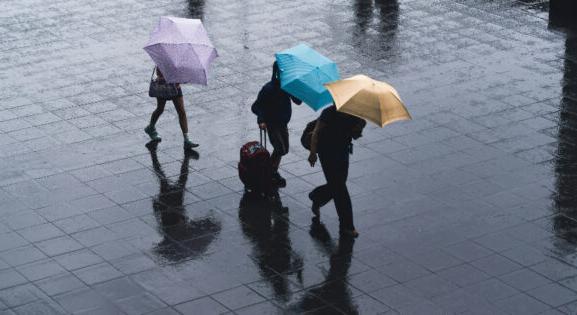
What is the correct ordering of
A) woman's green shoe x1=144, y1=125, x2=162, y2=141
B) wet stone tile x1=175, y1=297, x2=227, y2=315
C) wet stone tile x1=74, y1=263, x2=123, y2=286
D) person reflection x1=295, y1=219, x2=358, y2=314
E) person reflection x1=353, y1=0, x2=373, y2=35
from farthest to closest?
Answer: person reflection x1=353, y1=0, x2=373, y2=35 → woman's green shoe x1=144, y1=125, x2=162, y2=141 → wet stone tile x1=74, y1=263, x2=123, y2=286 → person reflection x1=295, y1=219, x2=358, y2=314 → wet stone tile x1=175, y1=297, x2=227, y2=315

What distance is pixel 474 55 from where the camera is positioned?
1902 cm

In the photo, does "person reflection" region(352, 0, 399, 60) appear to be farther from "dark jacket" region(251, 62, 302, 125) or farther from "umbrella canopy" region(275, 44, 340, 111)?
"umbrella canopy" region(275, 44, 340, 111)

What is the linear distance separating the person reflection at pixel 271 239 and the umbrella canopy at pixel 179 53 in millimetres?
1634

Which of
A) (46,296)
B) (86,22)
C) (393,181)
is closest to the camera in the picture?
(46,296)

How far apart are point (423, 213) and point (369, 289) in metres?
1.97

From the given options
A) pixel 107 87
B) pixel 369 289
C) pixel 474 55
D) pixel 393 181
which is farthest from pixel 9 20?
pixel 369 289

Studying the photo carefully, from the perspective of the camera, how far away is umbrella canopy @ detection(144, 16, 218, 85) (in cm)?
1430

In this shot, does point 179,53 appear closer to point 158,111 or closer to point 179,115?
point 179,115

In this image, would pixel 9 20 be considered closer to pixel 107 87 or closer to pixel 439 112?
pixel 107 87

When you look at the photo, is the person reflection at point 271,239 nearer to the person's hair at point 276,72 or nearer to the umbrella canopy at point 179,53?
the person's hair at point 276,72

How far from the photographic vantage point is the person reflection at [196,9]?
21.7 m

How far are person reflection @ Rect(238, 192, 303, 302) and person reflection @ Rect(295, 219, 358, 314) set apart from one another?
0.85 feet

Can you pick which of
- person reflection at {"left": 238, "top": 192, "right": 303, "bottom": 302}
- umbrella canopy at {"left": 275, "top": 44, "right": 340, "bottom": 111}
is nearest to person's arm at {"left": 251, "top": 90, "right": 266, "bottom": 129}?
umbrella canopy at {"left": 275, "top": 44, "right": 340, "bottom": 111}

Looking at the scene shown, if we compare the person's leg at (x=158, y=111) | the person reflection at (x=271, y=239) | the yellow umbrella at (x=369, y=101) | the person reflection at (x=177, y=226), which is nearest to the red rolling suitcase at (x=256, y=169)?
the person reflection at (x=271, y=239)
